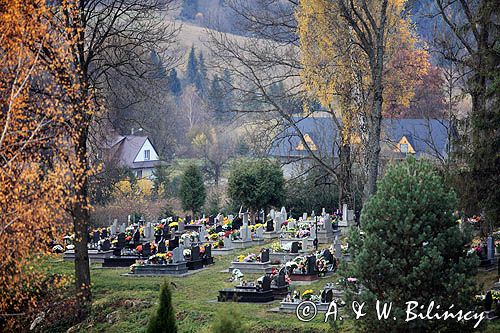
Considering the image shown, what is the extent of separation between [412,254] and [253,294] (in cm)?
754

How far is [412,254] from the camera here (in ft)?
50.0

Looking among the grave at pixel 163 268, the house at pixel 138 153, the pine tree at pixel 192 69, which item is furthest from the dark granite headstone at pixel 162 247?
the pine tree at pixel 192 69

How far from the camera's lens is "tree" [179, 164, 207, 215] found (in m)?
43.1

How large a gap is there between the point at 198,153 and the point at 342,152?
41900 millimetres

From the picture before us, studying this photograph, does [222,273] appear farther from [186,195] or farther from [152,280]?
[186,195]

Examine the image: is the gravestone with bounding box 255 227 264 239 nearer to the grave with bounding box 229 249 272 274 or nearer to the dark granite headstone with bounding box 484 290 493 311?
the grave with bounding box 229 249 272 274

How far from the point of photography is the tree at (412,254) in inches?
591

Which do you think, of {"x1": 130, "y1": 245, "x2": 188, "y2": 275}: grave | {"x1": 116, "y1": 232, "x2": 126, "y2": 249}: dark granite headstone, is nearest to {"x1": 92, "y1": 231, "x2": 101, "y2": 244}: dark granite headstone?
{"x1": 116, "y1": 232, "x2": 126, "y2": 249}: dark granite headstone

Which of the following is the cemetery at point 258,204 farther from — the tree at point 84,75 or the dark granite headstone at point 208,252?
the dark granite headstone at point 208,252

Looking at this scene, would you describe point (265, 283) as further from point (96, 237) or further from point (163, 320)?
point (96, 237)

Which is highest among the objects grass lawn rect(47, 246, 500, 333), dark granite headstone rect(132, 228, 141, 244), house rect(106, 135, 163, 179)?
house rect(106, 135, 163, 179)

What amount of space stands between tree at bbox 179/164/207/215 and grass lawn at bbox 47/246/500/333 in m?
15.0

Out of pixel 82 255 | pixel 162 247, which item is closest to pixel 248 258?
pixel 162 247

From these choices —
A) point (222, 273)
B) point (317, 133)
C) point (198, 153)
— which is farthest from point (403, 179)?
point (198, 153)
